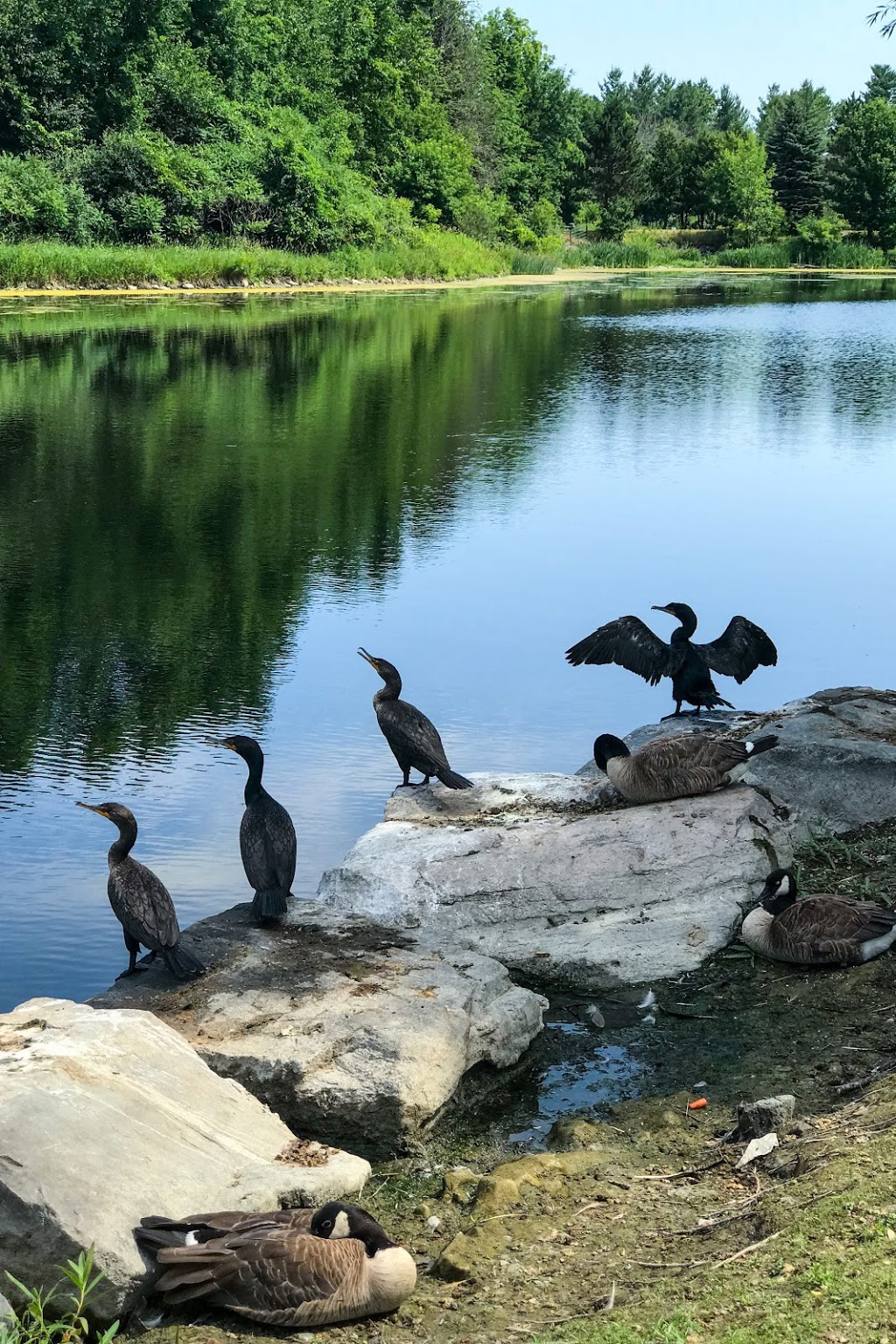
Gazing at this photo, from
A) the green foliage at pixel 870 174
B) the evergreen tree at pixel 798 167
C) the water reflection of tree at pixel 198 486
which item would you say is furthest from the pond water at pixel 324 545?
the evergreen tree at pixel 798 167

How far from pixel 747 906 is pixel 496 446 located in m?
15.1

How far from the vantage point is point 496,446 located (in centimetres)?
2092

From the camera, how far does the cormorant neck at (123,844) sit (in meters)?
6.36

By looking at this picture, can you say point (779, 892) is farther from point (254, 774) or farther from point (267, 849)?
point (254, 774)

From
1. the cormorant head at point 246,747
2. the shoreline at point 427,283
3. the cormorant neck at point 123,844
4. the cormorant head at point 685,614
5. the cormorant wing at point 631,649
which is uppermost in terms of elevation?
the shoreline at point 427,283

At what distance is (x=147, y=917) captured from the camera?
5883 mm

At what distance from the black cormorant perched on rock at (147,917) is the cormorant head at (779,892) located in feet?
8.03

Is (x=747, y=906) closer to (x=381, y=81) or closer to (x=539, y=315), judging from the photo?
(x=539, y=315)

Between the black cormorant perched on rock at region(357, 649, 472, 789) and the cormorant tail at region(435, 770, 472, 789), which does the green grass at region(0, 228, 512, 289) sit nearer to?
the black cormorant perched on rock at region(357, 649, 472, 789)

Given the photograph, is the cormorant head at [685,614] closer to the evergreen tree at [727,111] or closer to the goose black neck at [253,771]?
the goose black neck at [253,771]

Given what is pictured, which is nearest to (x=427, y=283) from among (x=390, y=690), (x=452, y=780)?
(x=390, y=690)

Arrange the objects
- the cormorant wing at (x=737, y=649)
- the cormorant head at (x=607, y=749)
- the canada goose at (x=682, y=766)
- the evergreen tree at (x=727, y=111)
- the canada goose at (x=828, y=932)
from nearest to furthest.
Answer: the canada goose at (x=828, y=932), the canada goose at (x=682, y=766), the cormorant head at (x=607, y=749), the cormorant wing at (x=737, y=649), the evergreen tree at (x=727, y=111)

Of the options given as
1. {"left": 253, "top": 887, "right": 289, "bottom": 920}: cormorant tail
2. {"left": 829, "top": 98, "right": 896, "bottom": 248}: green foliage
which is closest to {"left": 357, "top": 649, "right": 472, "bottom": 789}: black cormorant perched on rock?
{"left": 253, "top": 887, "right": 289, "bottom": 920}: cormorant tail

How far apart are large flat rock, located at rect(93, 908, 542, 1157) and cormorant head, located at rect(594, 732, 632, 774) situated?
1.57 metres
